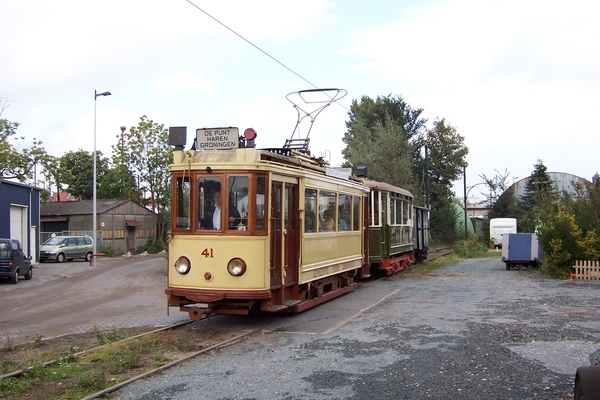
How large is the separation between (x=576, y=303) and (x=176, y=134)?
29.4 ft

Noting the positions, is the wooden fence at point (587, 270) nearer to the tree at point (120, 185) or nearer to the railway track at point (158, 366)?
the railway track at point (158, 366)

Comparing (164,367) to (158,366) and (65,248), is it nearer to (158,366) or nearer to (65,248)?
(158,366)

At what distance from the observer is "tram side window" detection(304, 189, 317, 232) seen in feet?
36.7

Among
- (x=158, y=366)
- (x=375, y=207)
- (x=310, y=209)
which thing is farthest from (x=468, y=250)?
(x=158, y=366)

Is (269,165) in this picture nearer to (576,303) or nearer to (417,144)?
(576,303)

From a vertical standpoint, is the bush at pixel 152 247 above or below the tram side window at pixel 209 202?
below

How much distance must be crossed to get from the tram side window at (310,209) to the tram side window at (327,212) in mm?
344

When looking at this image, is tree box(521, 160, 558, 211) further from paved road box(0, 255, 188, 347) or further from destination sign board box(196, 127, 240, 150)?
destination sign board box(196, 127, 240, 150)

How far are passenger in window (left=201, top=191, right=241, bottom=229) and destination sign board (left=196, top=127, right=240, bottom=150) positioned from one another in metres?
0.90

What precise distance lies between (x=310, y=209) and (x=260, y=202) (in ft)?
6.14

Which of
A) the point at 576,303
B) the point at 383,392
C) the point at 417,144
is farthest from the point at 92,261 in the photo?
the point at 417,144

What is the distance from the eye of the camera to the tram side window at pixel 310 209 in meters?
11.2

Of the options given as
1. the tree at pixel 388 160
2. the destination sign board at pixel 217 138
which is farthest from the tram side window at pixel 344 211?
the tree at pixel 388 160

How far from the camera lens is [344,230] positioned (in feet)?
45.1
